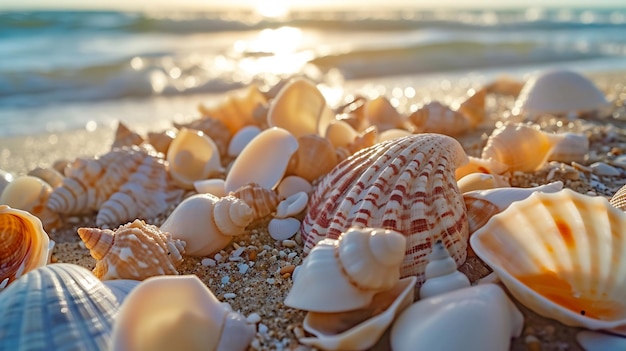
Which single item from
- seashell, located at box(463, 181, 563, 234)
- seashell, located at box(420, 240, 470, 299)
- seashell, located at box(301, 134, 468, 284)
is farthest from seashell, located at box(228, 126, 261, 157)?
seashell, located at box(420, 240, 470, 299)

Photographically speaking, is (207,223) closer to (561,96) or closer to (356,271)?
(356,271)

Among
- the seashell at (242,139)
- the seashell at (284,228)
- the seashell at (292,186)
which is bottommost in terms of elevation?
the seashell at (284,228)

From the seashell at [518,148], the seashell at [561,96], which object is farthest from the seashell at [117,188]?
the seashell at [561,96]

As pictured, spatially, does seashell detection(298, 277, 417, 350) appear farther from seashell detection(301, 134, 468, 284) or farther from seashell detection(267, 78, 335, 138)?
seashell detection(267, 78, 335, 138)

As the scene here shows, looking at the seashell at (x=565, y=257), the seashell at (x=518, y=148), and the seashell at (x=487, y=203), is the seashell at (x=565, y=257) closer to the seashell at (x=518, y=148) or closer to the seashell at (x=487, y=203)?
the seashell at (x=487, y=203)

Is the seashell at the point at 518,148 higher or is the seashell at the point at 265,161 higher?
the seashell at the point at 265,161
